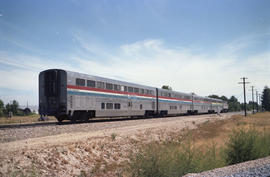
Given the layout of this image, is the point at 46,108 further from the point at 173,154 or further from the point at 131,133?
the point at 173,154

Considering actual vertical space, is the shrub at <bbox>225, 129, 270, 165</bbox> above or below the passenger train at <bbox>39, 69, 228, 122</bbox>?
below

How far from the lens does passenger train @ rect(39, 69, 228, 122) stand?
1603 cm

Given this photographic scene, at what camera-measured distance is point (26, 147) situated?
8.12m

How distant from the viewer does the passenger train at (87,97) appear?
1603 centimetres

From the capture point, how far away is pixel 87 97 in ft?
58.2

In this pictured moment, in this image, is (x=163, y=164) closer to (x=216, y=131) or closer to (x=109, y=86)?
(x=109, y=86)

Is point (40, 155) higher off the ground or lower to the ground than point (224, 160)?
higher

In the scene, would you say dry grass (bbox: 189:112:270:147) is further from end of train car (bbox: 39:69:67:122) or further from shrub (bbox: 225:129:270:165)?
end of train car (bbox: 39:69:67:122)

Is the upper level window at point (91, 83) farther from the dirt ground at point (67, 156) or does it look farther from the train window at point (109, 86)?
the dirt ground at point (67, 156)

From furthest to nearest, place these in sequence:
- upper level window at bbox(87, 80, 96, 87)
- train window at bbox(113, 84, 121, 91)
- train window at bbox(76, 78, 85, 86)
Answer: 1. train window at bbox(113, 84, 121, 91)
2. upper level window at bbox(87, 80, 96, 87)
3. train window at bbox(76, 78, 85, 86)

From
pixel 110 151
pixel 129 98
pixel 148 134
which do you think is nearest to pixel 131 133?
pixel 148 134

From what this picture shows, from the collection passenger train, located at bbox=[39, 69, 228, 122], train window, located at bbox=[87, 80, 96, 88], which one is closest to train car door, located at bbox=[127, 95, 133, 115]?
passenger train, located at bbox=[39, 69, 228, 122]

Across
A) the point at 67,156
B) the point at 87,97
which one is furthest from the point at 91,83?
the point at 67,156

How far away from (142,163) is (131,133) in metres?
7.12
